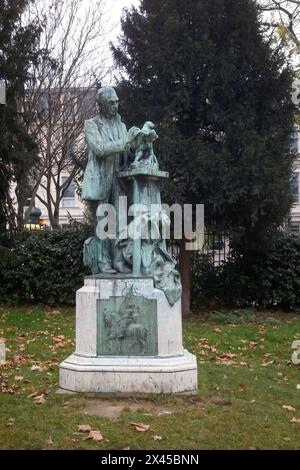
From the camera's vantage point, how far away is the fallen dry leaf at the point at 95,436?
480 cm

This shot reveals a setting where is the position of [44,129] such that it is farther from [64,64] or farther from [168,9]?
[168,9]

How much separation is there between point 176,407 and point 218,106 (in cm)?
813

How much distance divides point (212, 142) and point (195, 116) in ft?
2.40

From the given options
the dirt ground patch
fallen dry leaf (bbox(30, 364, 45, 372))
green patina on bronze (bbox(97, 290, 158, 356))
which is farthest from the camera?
fallen dry leaf (bbox(30, 364, 45, 372))

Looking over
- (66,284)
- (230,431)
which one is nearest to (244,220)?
(66,284)

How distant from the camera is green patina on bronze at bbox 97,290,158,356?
6359 millimetres

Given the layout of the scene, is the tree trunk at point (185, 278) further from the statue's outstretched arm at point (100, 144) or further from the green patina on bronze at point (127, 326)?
the green patina on bronze at point (127, 326)

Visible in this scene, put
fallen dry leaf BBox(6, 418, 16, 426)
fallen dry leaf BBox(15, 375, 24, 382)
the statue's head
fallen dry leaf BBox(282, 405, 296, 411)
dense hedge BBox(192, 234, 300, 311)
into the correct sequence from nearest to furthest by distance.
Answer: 1. fallen dry leaf BBox(6, 418, 16, 426)
2. fallen dry leaf BBox(282, 405, 296, 411)
3. the statue's head
4. fallen dry leaf BBox(15, 375, 24, 382)
5. dense hedge BBox(192, 234, 300, 311)

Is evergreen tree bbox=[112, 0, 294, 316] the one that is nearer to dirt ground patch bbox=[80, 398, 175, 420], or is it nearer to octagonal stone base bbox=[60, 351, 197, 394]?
octagonal stone base bbox=[60, 351, 197, 394]

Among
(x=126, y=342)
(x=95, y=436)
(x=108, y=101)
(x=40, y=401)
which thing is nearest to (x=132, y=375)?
(x=126, y=342)

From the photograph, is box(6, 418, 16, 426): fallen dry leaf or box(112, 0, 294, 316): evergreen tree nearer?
box(6, 418, 16, 426): fallen dry leaf

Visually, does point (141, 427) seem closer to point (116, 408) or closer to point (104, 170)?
point (116, 408)

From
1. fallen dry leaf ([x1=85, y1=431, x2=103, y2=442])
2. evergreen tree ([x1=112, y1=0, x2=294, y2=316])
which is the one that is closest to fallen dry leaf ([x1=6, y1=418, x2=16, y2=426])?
fallen dry leaf ([x1=85, y1=431, x2=103, y2=442])
